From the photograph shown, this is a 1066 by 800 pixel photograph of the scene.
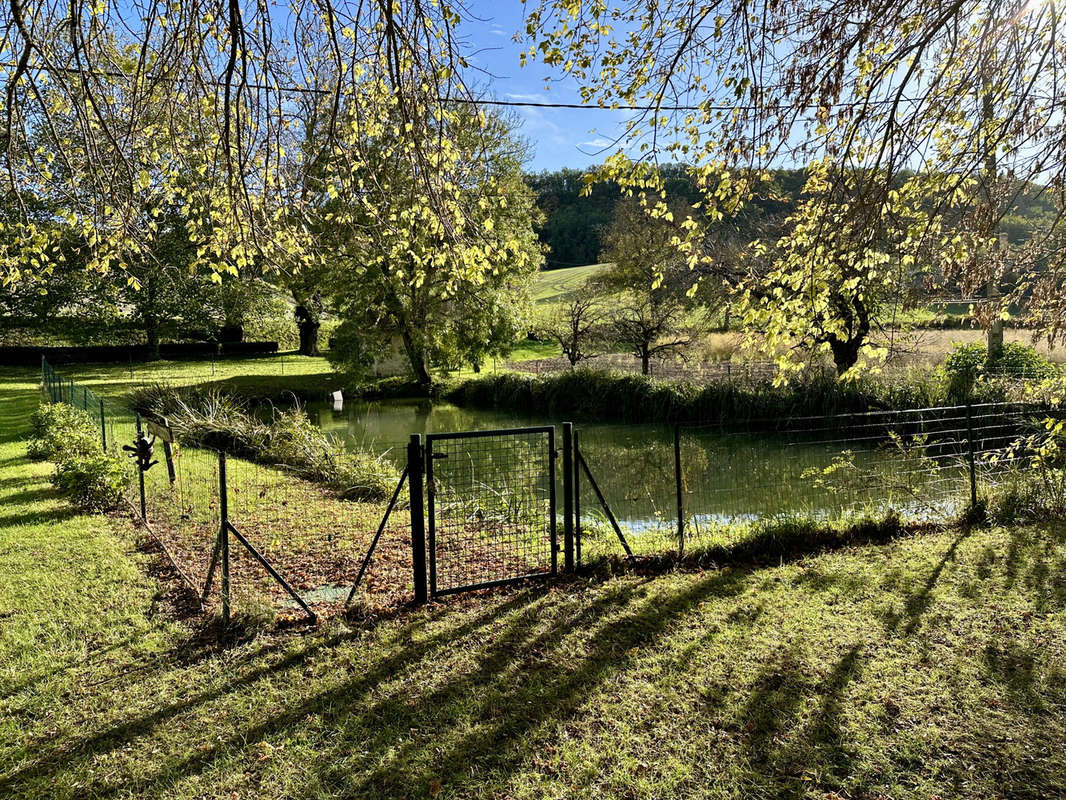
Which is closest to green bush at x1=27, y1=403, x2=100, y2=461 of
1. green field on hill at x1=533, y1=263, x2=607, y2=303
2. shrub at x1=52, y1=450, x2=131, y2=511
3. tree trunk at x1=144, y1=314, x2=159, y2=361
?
shrub at x1=52, y1=450, x2=131, y2=511

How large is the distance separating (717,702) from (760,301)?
8.97 ft

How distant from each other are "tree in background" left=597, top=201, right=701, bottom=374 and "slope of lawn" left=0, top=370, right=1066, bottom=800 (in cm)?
1396

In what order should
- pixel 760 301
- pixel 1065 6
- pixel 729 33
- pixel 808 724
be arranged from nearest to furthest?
1. pixel 808 724
2. pixel 1065 6
3. pixel 729 33
4. pixel 760 301

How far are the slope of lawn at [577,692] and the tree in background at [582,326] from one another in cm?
1617

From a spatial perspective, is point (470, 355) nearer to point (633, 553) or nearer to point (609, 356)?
point (609, 356)

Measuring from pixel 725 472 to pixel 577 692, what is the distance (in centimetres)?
788

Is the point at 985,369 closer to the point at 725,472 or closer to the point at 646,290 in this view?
the point at 725,472

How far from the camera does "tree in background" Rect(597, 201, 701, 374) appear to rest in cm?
1944

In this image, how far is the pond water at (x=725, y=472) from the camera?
7.64 meters

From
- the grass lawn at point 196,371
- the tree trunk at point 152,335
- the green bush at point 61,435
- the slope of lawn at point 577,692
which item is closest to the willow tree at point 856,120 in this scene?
the slope of lawn at point 577,692

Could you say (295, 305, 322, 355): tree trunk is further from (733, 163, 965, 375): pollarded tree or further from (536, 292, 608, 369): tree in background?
(733, 163, 965, 375): pollarded tree

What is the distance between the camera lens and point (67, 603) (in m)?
4.93

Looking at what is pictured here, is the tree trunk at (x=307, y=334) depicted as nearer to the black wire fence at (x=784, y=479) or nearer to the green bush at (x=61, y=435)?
the green bush at (x=61, y=435)

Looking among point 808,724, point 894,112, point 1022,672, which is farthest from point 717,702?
point 894,112
